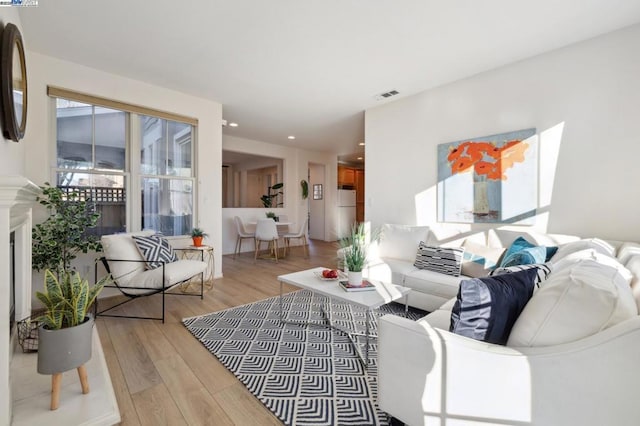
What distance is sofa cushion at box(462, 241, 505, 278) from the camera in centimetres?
256

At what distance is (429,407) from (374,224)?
324cm

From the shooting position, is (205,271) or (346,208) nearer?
(205,271)

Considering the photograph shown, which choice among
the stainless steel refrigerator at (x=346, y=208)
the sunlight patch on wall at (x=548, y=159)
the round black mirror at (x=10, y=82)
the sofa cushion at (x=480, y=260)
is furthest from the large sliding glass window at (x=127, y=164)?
the stainless steel refrigerator at (x=346, y=208)

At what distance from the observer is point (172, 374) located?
5.82ft

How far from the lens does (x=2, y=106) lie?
1643 mm

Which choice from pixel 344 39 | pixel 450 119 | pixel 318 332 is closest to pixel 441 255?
pixel 318 332

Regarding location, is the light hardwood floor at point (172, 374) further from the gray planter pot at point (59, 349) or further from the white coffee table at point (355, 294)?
the white coffee table at point (355, 294)

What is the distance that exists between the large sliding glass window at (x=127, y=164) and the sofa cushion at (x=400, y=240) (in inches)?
108

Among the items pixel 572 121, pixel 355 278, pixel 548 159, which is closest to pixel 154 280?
pixel 355 278

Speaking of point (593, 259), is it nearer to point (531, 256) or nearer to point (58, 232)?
point (531, 256)

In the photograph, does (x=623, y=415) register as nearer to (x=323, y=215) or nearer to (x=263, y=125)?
(x=263, y=125)

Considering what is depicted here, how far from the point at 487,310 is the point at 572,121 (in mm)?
2566

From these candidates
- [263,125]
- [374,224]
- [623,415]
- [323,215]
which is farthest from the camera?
[323,215]

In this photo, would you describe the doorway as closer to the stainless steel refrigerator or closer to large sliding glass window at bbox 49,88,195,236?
the stainless steel refrigerator
